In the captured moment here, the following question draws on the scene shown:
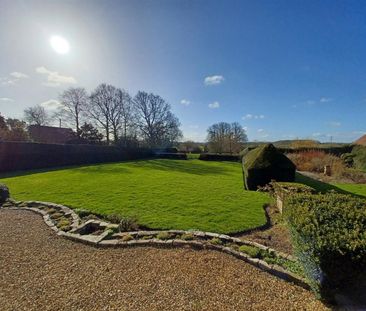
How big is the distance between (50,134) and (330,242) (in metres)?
40.7

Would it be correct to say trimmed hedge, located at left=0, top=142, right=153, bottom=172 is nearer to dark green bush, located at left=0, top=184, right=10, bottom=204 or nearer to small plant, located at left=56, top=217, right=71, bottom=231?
dark green bush, located at left=0, top=184, right=10, bottom=204

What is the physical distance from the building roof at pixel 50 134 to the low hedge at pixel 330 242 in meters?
37.7

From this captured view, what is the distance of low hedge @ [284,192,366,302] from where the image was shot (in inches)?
87.4

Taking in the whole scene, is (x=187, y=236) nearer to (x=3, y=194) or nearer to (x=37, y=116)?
(x=3, y=194)

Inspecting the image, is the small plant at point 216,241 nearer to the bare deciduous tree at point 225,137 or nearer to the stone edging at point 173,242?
the stone edging at point 173,242

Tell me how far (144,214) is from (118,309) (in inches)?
133

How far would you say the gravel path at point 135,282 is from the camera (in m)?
2.81

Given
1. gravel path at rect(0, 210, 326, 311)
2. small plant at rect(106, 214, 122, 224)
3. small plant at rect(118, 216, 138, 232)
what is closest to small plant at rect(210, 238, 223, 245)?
gravel path at rect(0, 210, 326, 311)

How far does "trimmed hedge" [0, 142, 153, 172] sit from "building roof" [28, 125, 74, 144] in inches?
522

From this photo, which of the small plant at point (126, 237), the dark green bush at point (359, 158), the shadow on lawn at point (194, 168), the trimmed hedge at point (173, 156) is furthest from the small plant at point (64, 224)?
the trimmed hedge at point (173, 156)

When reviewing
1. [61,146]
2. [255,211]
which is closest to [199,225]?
[255,211]

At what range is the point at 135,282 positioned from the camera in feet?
10.6

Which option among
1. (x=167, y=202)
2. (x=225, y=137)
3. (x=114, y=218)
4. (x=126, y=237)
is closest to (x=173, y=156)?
(x=225, y=137)

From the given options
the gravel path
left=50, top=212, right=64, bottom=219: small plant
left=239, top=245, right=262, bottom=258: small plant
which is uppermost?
left=239, top=245, right=262, bottom=258: small plant
